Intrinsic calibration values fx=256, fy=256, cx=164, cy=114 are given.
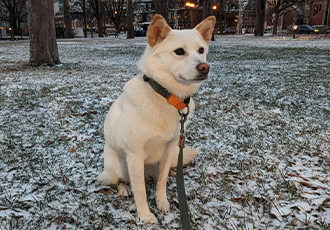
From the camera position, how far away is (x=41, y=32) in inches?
352

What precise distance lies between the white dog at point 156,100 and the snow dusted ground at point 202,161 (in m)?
0.54

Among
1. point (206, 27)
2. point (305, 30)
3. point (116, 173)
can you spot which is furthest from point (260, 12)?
point (116, 173)

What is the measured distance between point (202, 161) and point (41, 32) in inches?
321

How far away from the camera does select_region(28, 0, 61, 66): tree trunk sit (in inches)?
345

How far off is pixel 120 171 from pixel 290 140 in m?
2.72

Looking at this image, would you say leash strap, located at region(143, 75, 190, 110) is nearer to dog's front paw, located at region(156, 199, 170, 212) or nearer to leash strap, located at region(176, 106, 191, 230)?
A: leash strap, located at region(176, 106, 191, 230)

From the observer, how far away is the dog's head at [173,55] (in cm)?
208

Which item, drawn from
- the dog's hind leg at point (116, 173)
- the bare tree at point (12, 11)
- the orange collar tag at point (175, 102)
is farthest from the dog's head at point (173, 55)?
the bare tree at point (12, 11)

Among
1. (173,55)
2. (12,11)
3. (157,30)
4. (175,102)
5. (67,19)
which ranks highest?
(12,11)

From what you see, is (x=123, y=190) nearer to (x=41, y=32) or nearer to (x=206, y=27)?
(x=206, y=27)

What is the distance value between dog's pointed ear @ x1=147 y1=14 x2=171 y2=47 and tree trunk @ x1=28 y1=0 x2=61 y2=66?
8.18 m

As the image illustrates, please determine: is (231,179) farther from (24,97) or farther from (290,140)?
(24,97)

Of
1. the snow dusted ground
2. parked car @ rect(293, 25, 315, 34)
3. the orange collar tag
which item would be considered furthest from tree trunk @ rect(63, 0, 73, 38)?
the orange collar tag

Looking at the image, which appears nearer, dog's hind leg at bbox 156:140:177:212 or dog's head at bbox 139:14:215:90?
dog's head at bbox 139:14:215:90
